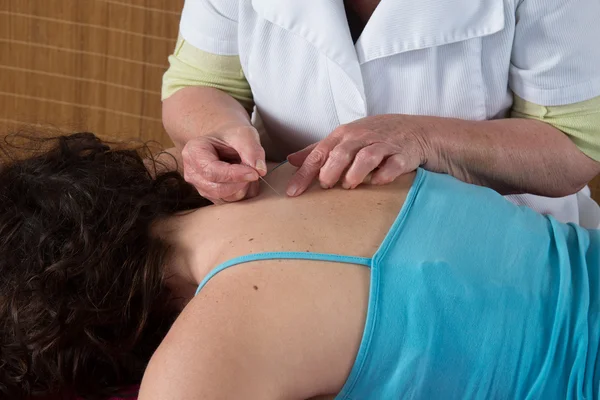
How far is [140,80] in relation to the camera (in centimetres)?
231

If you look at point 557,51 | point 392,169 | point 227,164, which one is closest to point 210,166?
point 227,164

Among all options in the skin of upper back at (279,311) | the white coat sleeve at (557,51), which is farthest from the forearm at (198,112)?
the white coat sleeve at (557,51)

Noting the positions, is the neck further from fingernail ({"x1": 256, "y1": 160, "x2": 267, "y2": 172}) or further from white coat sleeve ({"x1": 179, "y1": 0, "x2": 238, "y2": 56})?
white coat sleeve ({"x1": 179, "y1": 0, "x2": 238, "y2": 56})

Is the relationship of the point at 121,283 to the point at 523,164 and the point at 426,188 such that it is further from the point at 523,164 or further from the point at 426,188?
the point at 523,164

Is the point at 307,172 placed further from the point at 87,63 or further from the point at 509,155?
the point at 87,63

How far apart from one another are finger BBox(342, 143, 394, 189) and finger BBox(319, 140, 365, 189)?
0.04 feet

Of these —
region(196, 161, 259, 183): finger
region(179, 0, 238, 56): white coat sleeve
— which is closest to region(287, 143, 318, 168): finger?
region(196, 161, 259, 183): finger

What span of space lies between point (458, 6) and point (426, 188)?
33 cm

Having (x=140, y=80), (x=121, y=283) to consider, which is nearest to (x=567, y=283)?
(x=121, y=283)

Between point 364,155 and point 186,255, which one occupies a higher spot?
point 364,155

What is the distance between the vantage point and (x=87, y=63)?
7.65 feet

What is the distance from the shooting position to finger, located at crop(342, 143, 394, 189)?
1.08 metres

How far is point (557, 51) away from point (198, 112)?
0.61 meters

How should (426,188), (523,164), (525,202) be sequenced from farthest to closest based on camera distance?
1. (525,202)
2. (523,164)
3. (426,188)
